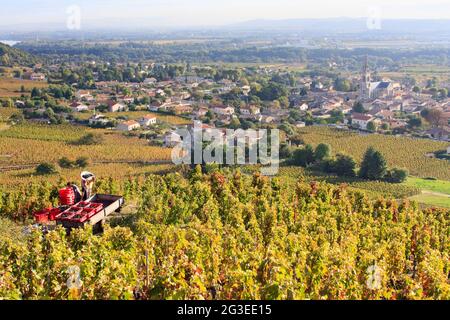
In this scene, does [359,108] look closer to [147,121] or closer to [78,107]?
[147,121]

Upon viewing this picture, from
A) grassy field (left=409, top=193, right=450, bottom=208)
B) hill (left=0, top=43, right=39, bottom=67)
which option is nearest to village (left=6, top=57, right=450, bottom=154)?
hill (left=0, top=43, right=39, bottom=67)

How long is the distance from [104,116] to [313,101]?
26708 millimetres

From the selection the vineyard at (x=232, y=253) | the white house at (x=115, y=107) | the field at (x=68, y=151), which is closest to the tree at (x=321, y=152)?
the field at (x=68, y=151)

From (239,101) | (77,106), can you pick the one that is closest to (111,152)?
(77,106)

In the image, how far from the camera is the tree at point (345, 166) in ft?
97.2

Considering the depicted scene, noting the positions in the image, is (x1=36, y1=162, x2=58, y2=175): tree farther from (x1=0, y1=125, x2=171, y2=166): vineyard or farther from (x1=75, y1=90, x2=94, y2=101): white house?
(x1=75, y1=90, x2=94, y2=101): white house

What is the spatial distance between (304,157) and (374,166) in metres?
4.85

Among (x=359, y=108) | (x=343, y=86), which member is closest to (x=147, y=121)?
(x=359, y=108)

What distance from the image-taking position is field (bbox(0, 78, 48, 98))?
57925 millimetres

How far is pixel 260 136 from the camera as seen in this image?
127 feet

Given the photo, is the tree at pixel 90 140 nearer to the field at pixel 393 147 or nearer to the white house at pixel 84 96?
the field at pixel 393 147

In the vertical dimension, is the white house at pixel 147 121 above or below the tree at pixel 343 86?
below

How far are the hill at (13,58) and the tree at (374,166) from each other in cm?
7226

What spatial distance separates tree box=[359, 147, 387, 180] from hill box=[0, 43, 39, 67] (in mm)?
72264
